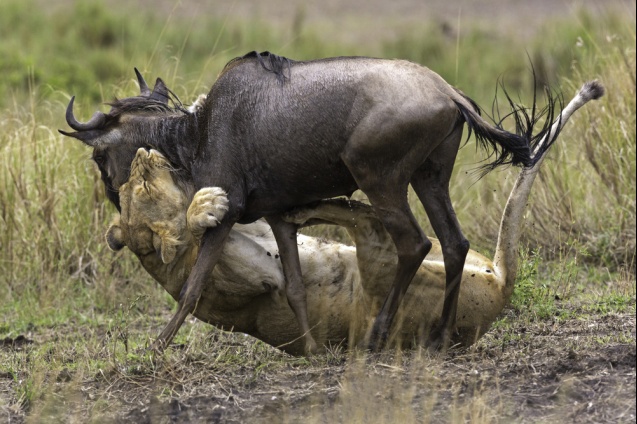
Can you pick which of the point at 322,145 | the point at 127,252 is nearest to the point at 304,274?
the point at 322,145

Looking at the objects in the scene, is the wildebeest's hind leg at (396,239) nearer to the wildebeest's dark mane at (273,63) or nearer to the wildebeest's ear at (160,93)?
the wildebeest's dark mane at (273,63)

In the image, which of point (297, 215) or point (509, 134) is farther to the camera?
point (297, 215)

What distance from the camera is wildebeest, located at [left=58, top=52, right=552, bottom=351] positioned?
5.98m

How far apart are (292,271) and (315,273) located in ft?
0.62

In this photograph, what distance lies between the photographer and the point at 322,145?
6148 millimetres

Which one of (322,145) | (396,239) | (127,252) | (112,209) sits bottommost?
(127,252)

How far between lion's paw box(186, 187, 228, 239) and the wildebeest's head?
584 millimetres

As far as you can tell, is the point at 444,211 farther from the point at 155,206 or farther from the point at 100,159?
the point at 100,159

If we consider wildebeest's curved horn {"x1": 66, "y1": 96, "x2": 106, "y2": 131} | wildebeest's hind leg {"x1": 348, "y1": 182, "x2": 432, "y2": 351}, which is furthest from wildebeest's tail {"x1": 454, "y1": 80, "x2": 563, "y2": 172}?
wildebeest's curved horn {"x1": 66, "y1": 96, "x2": 106, "y2": 131}

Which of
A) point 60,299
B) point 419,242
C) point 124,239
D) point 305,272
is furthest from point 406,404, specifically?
point 60,299

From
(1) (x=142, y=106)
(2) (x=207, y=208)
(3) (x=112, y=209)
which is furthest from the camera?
(3) (x=112, y=209)

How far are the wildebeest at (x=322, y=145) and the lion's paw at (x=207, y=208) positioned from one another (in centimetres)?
7

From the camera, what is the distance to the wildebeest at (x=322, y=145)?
5.98 m

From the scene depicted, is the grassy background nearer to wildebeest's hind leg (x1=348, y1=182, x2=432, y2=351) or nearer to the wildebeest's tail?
the wildebeest's tail
